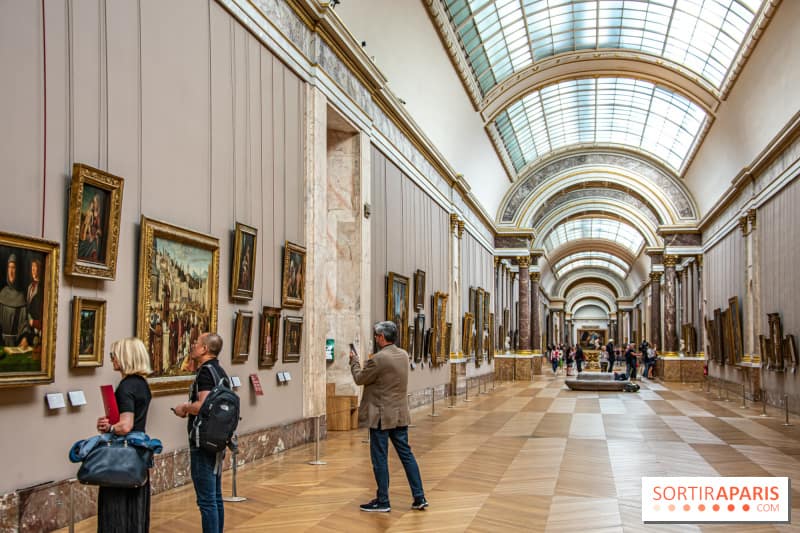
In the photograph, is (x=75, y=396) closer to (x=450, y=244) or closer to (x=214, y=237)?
(x=214, y=237)

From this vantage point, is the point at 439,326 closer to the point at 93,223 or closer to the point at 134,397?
the point at 93,223

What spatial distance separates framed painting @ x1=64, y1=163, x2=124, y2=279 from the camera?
6.77 m

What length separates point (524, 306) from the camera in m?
39.3

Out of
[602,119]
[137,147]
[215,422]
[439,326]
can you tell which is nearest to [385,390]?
[215,422]

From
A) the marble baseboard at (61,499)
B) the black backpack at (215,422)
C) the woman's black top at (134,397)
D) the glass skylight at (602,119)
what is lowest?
the marble baseboard at (61,499)

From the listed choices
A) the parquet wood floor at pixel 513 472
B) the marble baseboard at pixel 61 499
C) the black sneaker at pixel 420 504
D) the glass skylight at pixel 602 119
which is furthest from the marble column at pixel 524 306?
the black sneaker at pixel 420 504

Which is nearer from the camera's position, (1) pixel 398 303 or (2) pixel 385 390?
(2) pixel 385 390

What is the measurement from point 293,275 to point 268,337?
1255 mm

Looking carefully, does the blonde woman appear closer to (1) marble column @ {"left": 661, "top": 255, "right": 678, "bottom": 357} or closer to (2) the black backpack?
(2) the black backpack

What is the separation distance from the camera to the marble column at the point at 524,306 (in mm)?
38844

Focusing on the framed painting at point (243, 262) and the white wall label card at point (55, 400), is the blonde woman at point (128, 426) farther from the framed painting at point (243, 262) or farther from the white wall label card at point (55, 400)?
the framed painting at point (243, 262)

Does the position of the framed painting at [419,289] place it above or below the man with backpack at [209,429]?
above

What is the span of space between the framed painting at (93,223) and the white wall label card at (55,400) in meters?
1.02

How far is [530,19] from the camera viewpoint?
83.5 feet
